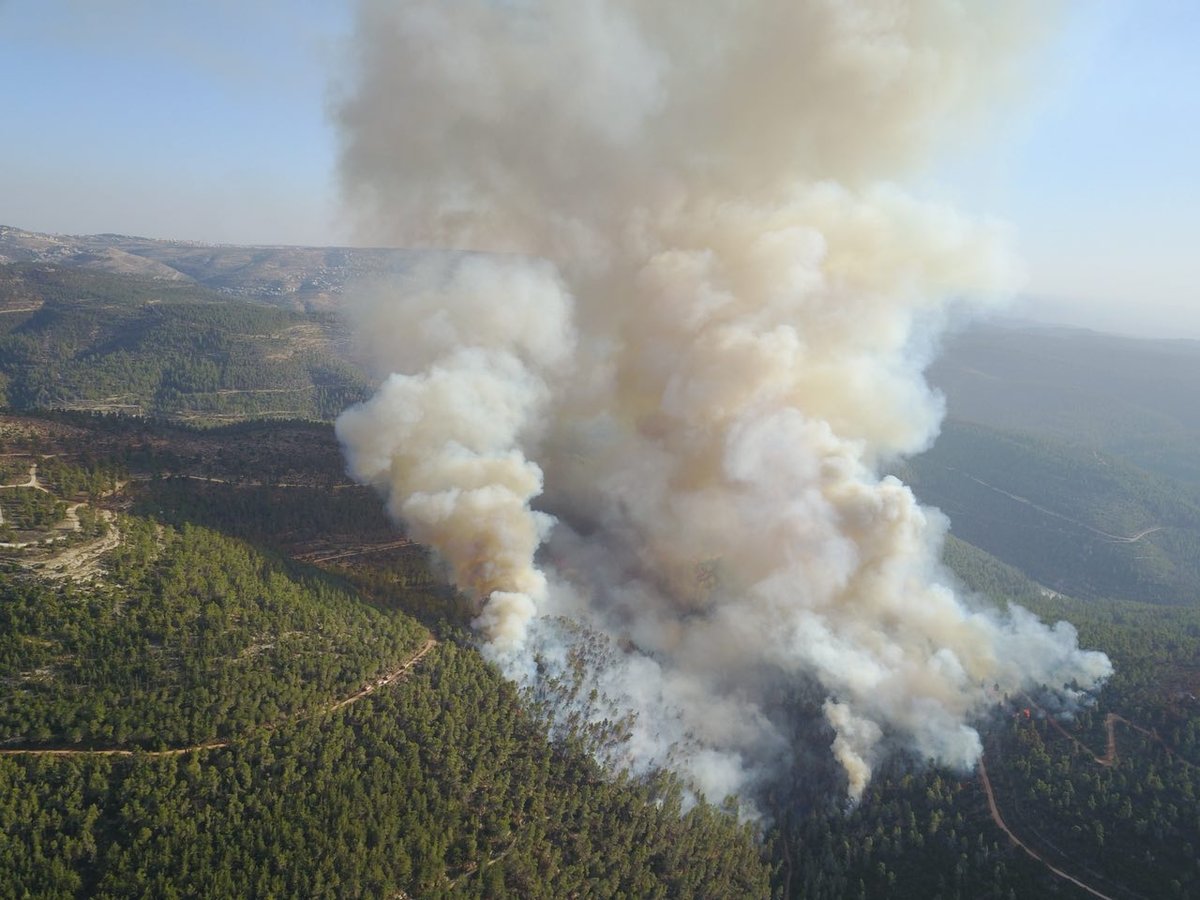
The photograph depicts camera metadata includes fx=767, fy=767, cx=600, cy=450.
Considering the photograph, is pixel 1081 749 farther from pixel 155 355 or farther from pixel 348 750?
pixel 155 355

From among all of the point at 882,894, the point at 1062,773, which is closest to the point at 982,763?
the point at 1062,773

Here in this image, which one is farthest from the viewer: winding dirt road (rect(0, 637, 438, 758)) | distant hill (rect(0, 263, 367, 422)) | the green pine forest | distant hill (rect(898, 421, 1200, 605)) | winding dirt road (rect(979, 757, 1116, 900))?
distant hill (rect(0, 263, 367, 422))

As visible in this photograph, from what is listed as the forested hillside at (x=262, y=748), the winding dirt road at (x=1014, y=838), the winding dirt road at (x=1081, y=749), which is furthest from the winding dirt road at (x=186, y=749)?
the winding dirt road at (x=1081, y=749)

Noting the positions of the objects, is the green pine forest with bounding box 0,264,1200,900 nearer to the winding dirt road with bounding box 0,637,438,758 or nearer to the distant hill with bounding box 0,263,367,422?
the winding dirt road with bounding box 0,637,438,758

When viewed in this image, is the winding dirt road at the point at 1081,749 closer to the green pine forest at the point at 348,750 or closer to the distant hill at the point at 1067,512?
the green pine forest at the point at 348,750

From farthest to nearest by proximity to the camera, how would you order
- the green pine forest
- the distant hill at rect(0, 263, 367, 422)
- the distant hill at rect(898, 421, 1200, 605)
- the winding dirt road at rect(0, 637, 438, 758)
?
1. the distant hill at rect(0, 263, 367, 422)
2. the distant hill at rect(898, 421, 1200, 605)
3. the winding dirt road at rect(0, 637, 438, 758)
4. the green pine forest

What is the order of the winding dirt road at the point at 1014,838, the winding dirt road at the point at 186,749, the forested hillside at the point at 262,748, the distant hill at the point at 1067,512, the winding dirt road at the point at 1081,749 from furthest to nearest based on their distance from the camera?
the distant hill at the point at 1067,512 < the winding dirt road at the point at 1081,749 < the winding dirt road at the point at 1014,838 < the winding dirt road at the point at 186,749 < the forested hillside at the point at 262,748

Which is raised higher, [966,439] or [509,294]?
[509,294]

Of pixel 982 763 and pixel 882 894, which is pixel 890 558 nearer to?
pixel 982 763

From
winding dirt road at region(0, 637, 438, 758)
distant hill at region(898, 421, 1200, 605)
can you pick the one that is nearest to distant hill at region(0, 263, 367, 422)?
winding dirt road at region(0, 637, 438, 758)
